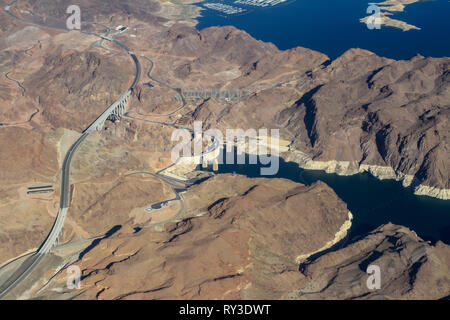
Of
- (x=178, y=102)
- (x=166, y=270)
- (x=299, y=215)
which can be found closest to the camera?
(x=166, y=270)

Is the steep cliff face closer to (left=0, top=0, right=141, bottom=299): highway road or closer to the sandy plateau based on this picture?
the sandy plateau

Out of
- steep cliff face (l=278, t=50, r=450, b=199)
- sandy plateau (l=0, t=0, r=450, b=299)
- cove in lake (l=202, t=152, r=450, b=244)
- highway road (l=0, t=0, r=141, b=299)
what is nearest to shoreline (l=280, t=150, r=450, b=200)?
steep cliff face (l=278, t=50, r=450, b=199)

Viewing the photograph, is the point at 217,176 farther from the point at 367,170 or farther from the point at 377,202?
the point at 367,170

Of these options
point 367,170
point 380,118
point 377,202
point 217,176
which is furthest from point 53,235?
point 380,118

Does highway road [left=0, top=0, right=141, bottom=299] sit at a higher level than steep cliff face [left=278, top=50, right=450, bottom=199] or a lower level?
lower

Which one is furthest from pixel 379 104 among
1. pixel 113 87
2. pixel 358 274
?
pixel 113 87

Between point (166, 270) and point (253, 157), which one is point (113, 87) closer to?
point (253, 157)

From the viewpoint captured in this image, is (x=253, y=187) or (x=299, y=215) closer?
(x=299, y=215)
